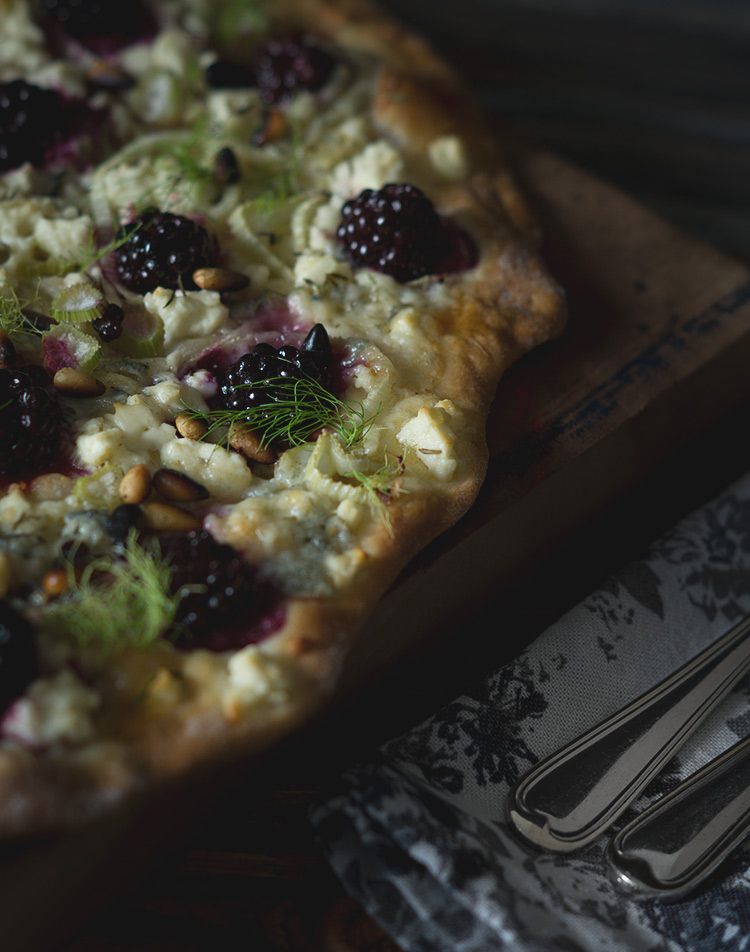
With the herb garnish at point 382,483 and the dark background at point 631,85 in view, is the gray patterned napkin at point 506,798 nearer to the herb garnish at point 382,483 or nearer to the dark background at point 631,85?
the herb garnish at point 382,483

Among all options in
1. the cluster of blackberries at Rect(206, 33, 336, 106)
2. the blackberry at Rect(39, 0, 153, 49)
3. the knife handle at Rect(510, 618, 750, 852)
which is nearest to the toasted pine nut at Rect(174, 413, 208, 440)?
the knife handle at Rect(510, 618, 750, 852)

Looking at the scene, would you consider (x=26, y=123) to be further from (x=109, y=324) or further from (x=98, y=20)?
(x=109, y=324)

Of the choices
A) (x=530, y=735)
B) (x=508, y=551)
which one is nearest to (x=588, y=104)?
(x=508, y=551)

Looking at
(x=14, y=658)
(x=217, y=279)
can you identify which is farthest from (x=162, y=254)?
(x=14, y=658)

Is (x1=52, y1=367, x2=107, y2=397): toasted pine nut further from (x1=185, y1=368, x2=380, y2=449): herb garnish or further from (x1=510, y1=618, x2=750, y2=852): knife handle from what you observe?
(x1=510, y1=618, x2=750, y2=852): knife handle

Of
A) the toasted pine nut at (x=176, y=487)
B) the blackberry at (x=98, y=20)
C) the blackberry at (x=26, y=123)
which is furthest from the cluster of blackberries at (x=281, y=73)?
the toasted pine nut at (x=176, y=487)

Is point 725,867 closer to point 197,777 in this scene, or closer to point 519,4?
point 197,777
